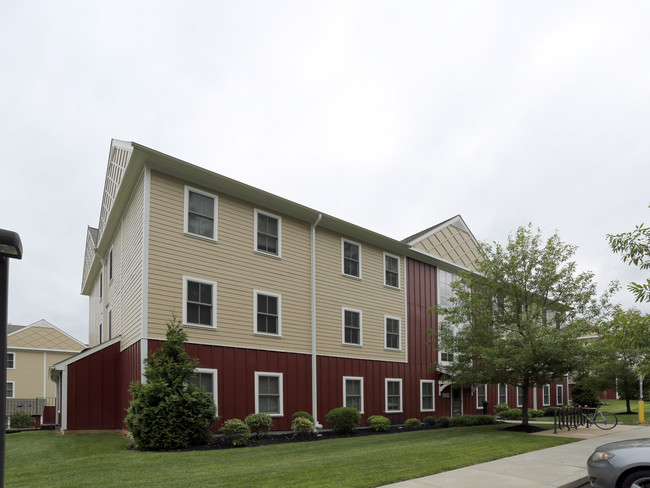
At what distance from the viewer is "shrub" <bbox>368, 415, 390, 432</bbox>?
21.1 m

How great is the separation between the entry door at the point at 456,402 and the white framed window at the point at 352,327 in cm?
753

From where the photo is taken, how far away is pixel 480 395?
29.9m

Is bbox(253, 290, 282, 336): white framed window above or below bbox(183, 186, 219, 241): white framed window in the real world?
below

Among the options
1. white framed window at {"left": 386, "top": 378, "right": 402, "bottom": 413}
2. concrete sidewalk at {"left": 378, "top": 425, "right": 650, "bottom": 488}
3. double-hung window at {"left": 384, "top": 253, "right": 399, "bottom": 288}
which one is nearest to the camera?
concrete sidewalk at {"left": 378, "top": 425, "right": 650, "bottom": 488}

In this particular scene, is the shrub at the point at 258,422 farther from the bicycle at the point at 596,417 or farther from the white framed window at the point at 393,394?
the bicycle at the point at 596,417

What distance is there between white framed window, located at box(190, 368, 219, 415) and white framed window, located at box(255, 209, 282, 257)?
14.9 ft

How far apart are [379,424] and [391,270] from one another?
706 centimetres

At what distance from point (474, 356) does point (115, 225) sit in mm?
14738

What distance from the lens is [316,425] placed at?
1942 cm

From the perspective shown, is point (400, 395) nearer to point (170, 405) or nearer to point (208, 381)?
point (208, 381)

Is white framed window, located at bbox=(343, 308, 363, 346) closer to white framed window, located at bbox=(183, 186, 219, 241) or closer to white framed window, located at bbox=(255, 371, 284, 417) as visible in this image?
white framed window, located at bbox=(255, 371, 284, 417)

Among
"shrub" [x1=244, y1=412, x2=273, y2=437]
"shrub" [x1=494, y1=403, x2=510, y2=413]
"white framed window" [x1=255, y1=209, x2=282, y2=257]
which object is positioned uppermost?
"white framed window" [x1=255, y1=209, x2=282, y2=257]

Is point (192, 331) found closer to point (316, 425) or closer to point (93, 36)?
point (316, 425)

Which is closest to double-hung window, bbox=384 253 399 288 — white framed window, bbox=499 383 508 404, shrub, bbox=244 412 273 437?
shrub, bbox=244 412 273 437
